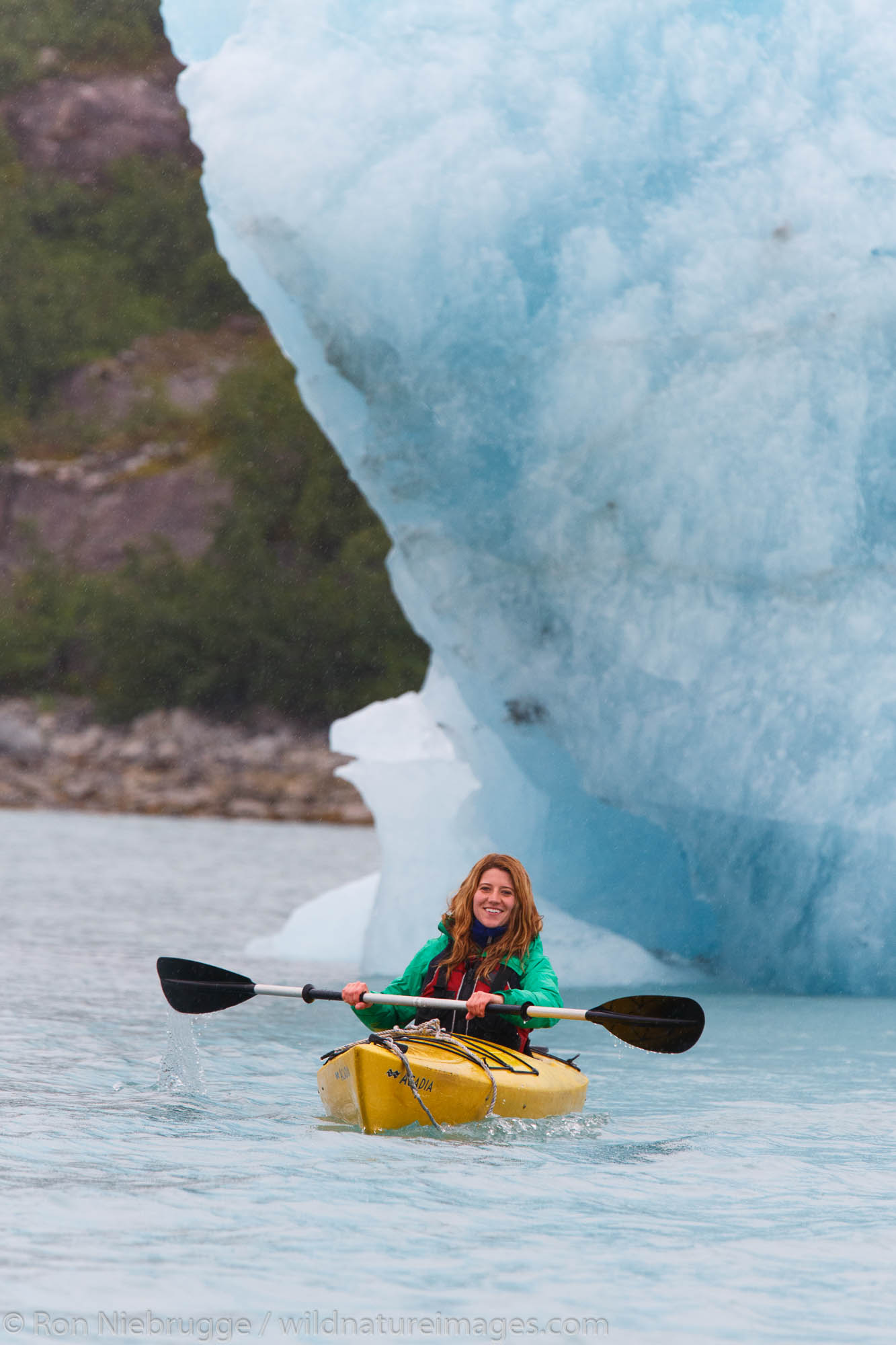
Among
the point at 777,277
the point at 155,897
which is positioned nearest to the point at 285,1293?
the point at 777,277

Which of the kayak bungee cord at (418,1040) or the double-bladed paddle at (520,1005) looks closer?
the kayak bungee cord at (418,1040)

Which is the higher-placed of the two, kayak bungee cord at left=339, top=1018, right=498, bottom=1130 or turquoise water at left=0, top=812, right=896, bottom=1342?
kayak bungee cord at left=339, top=1018, right=498, bottom=1130

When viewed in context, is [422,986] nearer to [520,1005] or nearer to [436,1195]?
[520,1005]

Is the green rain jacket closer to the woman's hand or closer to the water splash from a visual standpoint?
the woman's hand

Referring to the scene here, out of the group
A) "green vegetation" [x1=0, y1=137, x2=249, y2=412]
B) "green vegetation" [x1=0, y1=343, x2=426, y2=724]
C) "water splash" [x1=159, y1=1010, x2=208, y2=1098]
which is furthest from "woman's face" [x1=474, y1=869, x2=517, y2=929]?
"green vegetation" [x1=0, y1=137, x2=249, y2=412]

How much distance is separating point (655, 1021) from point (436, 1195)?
3.59 feet

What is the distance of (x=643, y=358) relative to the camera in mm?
7133

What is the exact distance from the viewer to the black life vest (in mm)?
4773

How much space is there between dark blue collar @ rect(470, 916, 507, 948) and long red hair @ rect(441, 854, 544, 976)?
10 millimetres

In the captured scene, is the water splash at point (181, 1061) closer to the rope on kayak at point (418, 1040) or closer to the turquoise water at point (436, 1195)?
the turquoise water at point (436, 1195)

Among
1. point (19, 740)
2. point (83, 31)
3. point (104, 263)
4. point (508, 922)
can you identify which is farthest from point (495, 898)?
point (83, 31)

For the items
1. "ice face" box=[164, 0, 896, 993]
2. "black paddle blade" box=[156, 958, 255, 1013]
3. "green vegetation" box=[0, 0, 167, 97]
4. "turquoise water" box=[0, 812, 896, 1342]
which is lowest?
"turquoise water" box=[0, 812, 896, 1342]

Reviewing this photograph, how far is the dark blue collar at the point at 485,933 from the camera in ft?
15.9

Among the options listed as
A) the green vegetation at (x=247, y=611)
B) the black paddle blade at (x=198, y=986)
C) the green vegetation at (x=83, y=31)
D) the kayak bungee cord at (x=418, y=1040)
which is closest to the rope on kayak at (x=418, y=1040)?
the kayak bungee cord at (x=418, y=1040)
